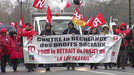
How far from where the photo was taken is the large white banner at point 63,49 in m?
15.6

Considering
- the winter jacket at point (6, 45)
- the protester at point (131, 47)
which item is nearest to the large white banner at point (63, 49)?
the winter jacket at point (6, 45)

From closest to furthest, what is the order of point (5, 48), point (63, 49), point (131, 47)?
point (63, 49)
point (5, 48)
point (131, 47)

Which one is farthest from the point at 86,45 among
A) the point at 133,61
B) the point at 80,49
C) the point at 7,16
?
the point at 7,16

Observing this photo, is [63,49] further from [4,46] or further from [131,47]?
[131,47]

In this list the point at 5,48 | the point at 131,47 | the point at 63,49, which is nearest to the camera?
the point at 63,49

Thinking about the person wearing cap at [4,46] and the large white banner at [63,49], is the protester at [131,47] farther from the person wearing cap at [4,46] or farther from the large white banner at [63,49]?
the person wearing cap at [4,46]

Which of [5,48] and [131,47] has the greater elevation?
[131,47]

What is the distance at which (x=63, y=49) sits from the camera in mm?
15656

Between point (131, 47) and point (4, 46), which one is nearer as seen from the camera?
point (4, 46)

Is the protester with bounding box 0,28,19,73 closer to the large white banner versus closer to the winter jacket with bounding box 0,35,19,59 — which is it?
the winter jacket with bounding box 0,35,19,59

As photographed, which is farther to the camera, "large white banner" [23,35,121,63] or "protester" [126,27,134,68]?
"protester" [126,27,134,68]

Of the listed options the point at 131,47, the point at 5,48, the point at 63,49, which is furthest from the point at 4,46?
the point at 131,47

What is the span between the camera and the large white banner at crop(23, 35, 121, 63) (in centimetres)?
1562

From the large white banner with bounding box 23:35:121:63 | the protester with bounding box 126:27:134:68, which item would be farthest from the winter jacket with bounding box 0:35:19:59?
the protester with bounding box 126:27:134:68
